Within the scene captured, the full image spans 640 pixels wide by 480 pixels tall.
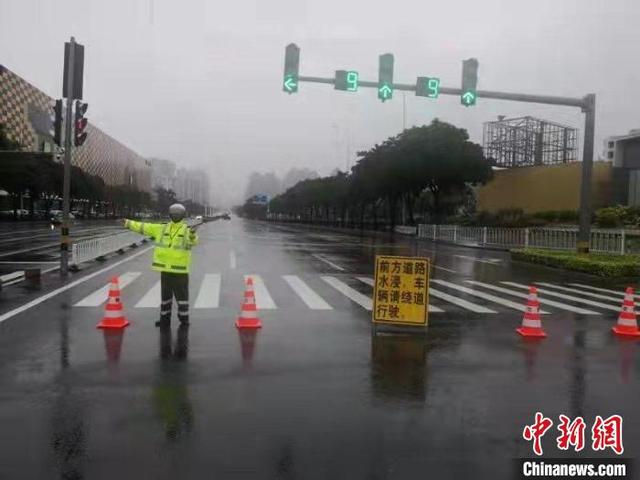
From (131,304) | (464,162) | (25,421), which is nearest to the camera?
(25,421)

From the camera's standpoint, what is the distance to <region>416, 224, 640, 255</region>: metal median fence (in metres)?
25.8

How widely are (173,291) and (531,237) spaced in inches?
1096

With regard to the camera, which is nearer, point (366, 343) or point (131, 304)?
point (366, 343)

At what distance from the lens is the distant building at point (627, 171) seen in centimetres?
3966

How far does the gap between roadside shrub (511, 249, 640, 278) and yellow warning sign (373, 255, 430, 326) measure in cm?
1208

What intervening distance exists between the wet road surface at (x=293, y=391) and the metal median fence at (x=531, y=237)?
52.7 feet

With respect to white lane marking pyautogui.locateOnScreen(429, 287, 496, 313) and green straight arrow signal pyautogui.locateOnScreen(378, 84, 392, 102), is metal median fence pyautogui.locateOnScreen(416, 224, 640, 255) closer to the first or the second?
green straight arrow signal pyautogui.locateOnScreen(378, 84, 392, 102)

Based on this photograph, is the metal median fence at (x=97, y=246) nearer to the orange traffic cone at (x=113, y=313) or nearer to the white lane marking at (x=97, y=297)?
the white lane marking at (x=97, y=297)

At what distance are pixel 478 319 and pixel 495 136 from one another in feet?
191

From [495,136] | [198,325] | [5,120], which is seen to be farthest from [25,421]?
[5,120]

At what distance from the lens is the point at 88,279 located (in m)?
15.3

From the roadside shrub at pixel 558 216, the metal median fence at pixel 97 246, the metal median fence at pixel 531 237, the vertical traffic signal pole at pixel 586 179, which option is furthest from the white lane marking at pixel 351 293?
the roadside shrub at pixel 558 216

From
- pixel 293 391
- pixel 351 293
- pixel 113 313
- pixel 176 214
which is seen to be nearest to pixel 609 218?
pixel 351 293

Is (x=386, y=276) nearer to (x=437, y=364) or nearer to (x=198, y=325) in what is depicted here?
(x=437, y=364)
